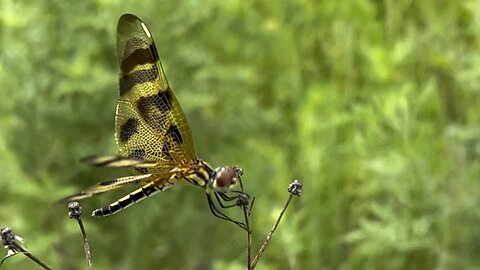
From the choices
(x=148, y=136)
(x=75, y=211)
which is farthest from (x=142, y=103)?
(x=75, y=211)

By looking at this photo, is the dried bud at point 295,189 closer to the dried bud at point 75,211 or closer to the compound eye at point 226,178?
the compound eye at point 226,178

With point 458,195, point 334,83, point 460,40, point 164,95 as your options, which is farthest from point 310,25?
point 164,95

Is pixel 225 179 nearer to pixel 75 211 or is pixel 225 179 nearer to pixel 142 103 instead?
pixel 75 211

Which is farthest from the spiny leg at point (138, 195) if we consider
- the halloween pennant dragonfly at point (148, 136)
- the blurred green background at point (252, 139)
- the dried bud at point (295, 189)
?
the blurred green background at point (252, 139)

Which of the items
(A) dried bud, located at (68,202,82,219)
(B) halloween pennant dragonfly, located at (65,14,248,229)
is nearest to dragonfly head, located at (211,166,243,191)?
(B) halloween pennant dragonfly, located at (65,14,248,229)

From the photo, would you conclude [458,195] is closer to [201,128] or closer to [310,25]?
[201,128]

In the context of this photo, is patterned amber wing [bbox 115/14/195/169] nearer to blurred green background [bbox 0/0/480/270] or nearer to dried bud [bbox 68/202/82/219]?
dried bud [bbox 68/202/82/219]

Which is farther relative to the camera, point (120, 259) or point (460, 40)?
point (460, 40)
